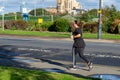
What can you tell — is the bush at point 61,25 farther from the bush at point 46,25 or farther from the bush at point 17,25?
the bush at point 17,25

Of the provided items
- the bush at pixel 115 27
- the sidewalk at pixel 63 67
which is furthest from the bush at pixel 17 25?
the sidewalk at pixel 63 67

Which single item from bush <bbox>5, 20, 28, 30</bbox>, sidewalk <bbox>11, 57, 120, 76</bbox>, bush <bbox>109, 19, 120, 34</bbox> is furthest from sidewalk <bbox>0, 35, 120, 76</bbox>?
bush <bbox>5, 20, 28, 30</bbox>

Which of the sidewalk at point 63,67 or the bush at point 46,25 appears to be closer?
the sidewalk at point 63,67

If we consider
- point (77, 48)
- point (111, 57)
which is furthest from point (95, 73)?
point (111, 57)

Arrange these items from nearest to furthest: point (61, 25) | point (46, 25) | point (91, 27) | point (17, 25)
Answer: point (91, 27) < point (61, 25) < point (46, 25) < point (17, 25)

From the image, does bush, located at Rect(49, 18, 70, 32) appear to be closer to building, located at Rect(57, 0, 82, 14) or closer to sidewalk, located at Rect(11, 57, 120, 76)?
sidewalk, located at Rect(11, 57, 120, 76)

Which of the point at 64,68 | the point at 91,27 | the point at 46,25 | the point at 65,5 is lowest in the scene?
the point at 64,68

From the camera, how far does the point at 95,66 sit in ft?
50.2

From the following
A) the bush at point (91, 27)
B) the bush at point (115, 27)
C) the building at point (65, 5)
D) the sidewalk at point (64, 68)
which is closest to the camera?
the sidewalk at point (64, 68)

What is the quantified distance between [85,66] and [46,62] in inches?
78.4

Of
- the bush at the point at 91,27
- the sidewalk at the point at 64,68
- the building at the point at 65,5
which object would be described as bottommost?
the sidewalk at the point at 64,68

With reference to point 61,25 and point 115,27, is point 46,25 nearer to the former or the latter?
point 61,25

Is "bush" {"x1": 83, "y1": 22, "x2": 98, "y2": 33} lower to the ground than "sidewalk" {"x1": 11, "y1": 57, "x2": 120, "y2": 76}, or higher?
higher

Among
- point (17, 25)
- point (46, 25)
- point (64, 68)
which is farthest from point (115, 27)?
point (64, 68)
